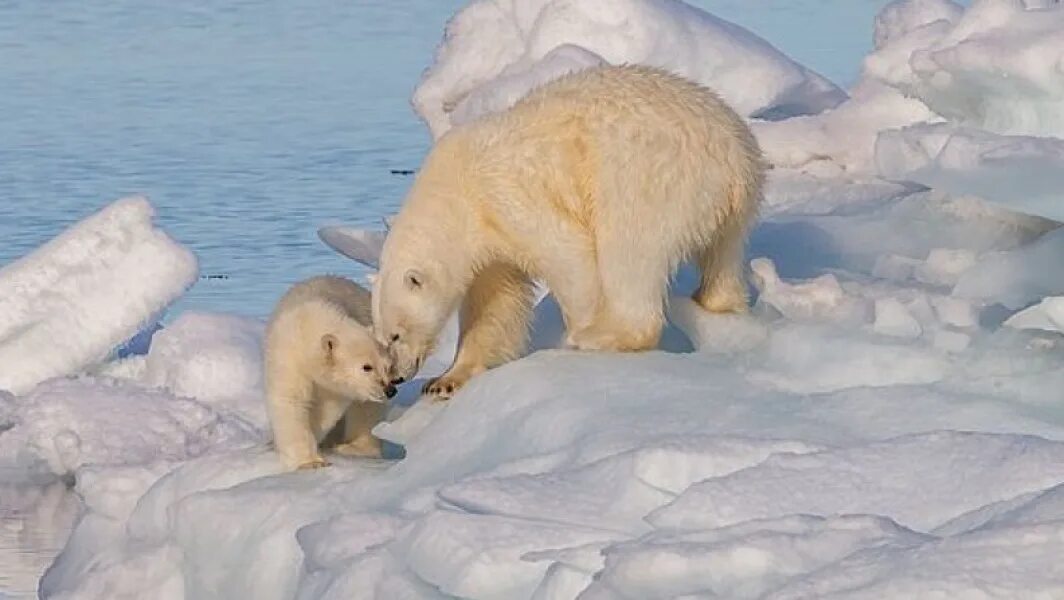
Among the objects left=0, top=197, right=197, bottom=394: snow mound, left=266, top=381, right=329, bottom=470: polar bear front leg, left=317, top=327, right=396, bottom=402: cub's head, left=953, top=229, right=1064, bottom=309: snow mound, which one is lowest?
left=0, top=197, right=197, bottom=394: snow mound

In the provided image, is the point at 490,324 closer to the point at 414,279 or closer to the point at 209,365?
the point at 414,279

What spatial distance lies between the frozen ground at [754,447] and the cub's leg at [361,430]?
0.27 ft

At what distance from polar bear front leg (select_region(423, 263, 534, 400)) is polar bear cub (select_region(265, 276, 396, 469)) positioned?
25cm

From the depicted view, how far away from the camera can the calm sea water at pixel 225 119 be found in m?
12.0

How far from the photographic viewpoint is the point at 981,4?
27.0 ft

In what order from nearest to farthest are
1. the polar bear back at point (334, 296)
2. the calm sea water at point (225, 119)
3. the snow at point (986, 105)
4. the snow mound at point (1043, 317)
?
the snow mound at point (1043, 317) → the snow at point (986, 105) → the polar bear back at point (334, 296) → the calm sea water at point (225, 119)

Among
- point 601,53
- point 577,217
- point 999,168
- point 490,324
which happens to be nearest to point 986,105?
point 999,168

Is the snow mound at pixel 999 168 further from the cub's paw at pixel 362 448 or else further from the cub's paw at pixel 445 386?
the cub's paw at pixel 362 448

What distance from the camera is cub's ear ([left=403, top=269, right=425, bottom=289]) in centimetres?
618

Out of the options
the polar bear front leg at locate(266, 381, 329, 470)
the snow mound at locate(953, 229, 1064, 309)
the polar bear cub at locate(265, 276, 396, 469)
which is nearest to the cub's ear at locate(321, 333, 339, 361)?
the polar bear cub at locate(265, 276, 396, 469)

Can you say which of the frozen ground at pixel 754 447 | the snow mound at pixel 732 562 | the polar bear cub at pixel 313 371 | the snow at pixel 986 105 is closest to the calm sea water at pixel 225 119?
the frozen ground at pixel 754 447

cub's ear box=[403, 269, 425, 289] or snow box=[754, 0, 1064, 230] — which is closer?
snow box=[754, 0, 1064, 230]

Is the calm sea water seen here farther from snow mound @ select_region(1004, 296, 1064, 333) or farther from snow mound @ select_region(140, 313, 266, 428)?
snow mound @ select_region(1004, 296, 1064, 333)

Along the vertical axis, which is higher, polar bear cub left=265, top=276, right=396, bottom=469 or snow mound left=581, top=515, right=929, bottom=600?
snow mound left=581, top=515, right=929, bottom=600
